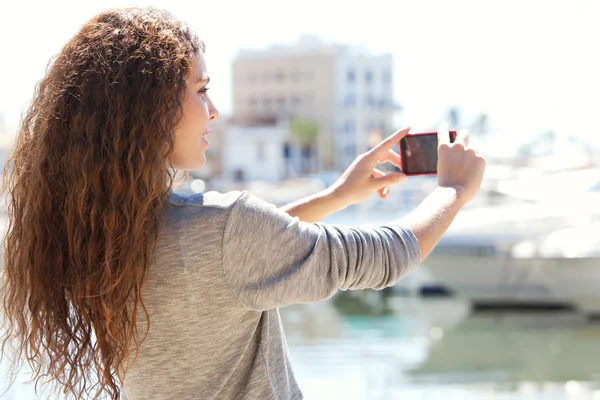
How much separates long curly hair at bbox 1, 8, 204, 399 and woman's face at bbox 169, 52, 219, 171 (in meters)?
0.01

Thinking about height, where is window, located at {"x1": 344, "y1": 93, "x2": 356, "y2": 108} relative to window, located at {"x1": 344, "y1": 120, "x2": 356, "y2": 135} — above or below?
above

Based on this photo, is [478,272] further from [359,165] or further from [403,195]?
[359,165]

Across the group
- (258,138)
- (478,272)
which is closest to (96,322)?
(478,272)

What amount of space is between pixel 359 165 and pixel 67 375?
1.48ft

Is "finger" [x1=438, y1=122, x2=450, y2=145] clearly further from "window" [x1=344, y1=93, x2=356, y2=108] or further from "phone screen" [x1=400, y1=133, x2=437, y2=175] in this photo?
"window" [x1=344, y1=93, x2=356, y2=108]

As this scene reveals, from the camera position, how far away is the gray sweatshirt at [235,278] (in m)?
0.68

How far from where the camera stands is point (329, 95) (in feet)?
118

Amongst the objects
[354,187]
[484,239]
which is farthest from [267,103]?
[354,187]

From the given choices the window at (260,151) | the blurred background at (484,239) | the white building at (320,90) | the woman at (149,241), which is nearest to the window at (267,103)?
the white building at (320,90)

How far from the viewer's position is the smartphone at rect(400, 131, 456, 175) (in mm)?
909

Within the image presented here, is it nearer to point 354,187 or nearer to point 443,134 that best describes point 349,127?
point 354,187

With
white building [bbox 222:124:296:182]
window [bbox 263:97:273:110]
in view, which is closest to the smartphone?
white building [bbox 222:124:296:182]

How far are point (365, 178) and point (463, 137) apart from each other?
180 mm

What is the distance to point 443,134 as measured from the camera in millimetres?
852
